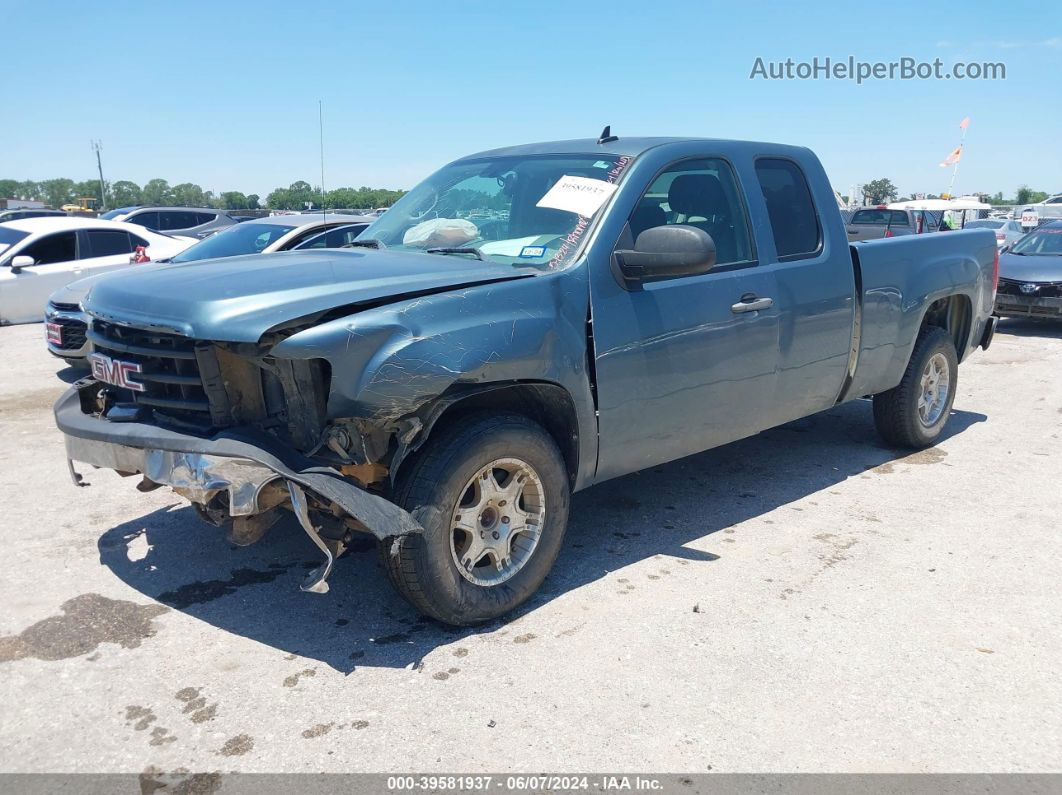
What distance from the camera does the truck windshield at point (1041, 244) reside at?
13.3 m

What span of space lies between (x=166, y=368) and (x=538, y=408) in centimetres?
156

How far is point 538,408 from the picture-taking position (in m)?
3.92

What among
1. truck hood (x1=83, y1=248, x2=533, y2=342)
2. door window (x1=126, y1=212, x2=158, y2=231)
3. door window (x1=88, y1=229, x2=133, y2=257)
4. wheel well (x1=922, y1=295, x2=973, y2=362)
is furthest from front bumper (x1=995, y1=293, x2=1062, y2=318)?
door window (x1=126, y1=212, x2=158, y2=231)

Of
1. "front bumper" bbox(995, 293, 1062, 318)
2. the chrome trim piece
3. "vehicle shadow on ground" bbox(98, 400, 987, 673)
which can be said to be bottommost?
"vehicle shadow on ground" bbox(98, 400, 987, 673)

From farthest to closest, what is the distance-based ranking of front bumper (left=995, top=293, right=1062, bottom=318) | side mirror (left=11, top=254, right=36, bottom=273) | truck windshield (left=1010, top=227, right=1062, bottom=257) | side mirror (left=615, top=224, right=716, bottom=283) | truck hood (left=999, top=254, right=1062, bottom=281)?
truck windshield (left=1010, top=227, right=1062, bottom=257) < side mirror (left=11, top=254, right=36, bottom=273) < truck hood (left=999, top=254, right=1062, bottom=281) < front bumper (left=995, top=293, right=1062, bottom=318) < side mirror (left=615, top=224, right=716, bottom=283)

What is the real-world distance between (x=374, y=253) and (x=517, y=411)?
1102 mm

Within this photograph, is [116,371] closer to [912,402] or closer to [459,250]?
[459,250]

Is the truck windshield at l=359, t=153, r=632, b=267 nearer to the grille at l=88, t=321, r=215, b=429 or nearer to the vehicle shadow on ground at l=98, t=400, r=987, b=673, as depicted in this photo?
the grille at l=88, t=321, r=215, b=429

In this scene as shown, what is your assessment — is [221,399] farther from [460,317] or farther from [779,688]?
[779,688]

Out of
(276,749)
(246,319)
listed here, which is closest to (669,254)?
(246,319)

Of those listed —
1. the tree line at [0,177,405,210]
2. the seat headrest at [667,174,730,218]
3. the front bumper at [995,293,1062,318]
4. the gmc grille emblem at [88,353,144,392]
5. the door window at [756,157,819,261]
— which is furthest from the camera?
the tree line at [0,177,405,210]

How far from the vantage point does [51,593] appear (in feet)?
13.0

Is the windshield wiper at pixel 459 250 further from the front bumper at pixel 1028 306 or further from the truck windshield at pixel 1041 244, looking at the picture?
the truck windshield at pixel 1041 244

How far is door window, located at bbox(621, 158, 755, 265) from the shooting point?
172 inches
